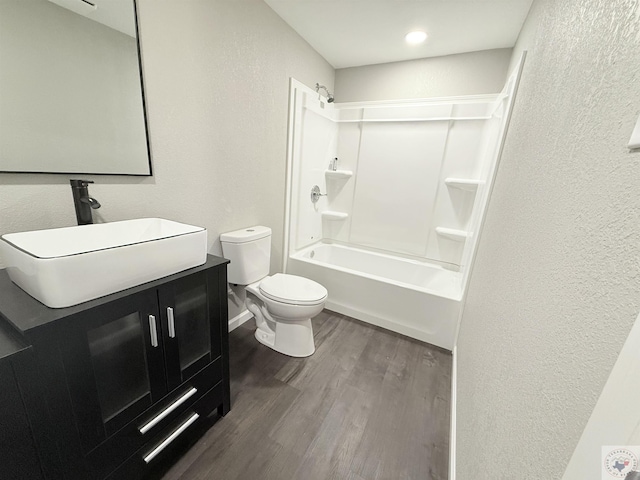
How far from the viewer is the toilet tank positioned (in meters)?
1.74

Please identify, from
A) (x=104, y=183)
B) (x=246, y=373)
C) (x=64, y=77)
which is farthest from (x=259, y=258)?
(x=64, y=77)

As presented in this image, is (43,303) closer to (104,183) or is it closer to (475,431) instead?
(104,183)

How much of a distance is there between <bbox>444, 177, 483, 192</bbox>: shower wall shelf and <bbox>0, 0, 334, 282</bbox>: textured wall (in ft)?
5.03

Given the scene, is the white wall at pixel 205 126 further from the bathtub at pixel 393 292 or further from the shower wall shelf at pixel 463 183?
the shower wall shelf at pixel 463 183

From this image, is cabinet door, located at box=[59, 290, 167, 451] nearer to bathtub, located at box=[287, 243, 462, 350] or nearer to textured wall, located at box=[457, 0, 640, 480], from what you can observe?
textured wall, located at box=[457, 0, 640, 480]

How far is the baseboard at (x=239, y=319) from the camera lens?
201 cm

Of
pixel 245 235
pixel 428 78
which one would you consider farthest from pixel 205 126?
pixel 428 78

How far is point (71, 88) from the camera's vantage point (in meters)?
1.00

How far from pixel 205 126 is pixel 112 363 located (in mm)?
1259

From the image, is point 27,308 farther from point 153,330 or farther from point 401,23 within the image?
point 401,23

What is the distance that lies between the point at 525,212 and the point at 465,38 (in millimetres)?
1812

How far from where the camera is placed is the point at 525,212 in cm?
83

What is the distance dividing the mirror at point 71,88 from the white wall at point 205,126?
0.07 metres

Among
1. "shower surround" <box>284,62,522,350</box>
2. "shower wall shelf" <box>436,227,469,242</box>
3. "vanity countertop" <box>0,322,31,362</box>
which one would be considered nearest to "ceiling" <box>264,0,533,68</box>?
"shower surround" <box>284,62,522,350</box>
